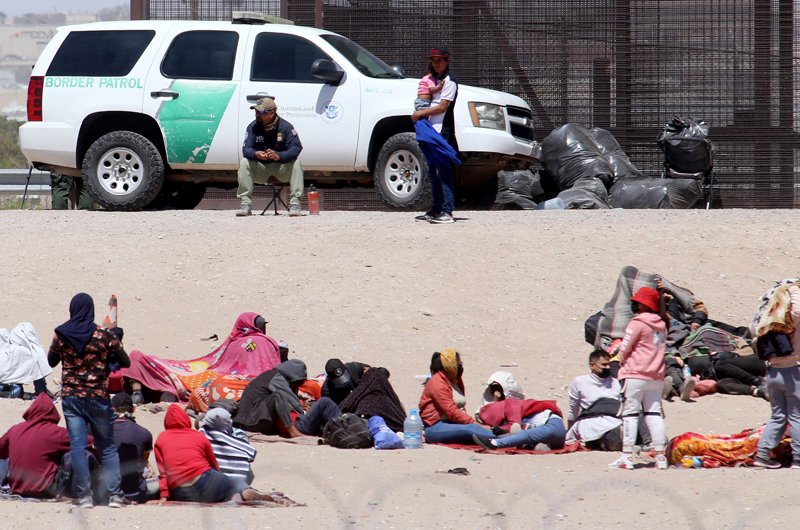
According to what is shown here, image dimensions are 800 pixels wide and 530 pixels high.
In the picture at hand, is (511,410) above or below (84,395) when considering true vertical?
below

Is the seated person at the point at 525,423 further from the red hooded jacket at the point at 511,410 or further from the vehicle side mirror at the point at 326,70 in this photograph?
the vehicle side mirror at the point at 326,70

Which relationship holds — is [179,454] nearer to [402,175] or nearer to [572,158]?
[402,175]

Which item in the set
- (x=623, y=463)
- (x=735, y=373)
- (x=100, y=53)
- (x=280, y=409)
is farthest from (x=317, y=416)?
(x=100, y=53)

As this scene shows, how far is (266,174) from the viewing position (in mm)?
10289

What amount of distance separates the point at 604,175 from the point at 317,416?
22.9ft

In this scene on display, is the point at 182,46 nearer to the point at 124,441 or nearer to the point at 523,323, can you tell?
the point at 523,323

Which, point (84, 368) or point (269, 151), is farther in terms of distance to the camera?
point (269, 151)

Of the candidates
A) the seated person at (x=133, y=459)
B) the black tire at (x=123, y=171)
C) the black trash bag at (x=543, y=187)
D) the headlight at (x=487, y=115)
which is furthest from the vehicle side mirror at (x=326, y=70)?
the seated person at (x=133, y=459)

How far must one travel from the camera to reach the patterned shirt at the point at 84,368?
5.04m

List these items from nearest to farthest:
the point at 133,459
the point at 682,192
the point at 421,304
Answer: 1. the point at 133,459
2. the point at 421,304
3. the point at 682,192

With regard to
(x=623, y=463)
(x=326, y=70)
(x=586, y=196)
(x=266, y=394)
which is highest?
(x=326, y=70)

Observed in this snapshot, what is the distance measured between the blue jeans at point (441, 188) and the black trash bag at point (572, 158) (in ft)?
10.4

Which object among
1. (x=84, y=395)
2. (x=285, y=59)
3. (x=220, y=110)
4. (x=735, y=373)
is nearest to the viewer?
(x=84, y=395)

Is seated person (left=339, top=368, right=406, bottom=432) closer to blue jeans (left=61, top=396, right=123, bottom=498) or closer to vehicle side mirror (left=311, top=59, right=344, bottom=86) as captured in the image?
blue jeans (left=61, top=396, right=123, bottom=498)
